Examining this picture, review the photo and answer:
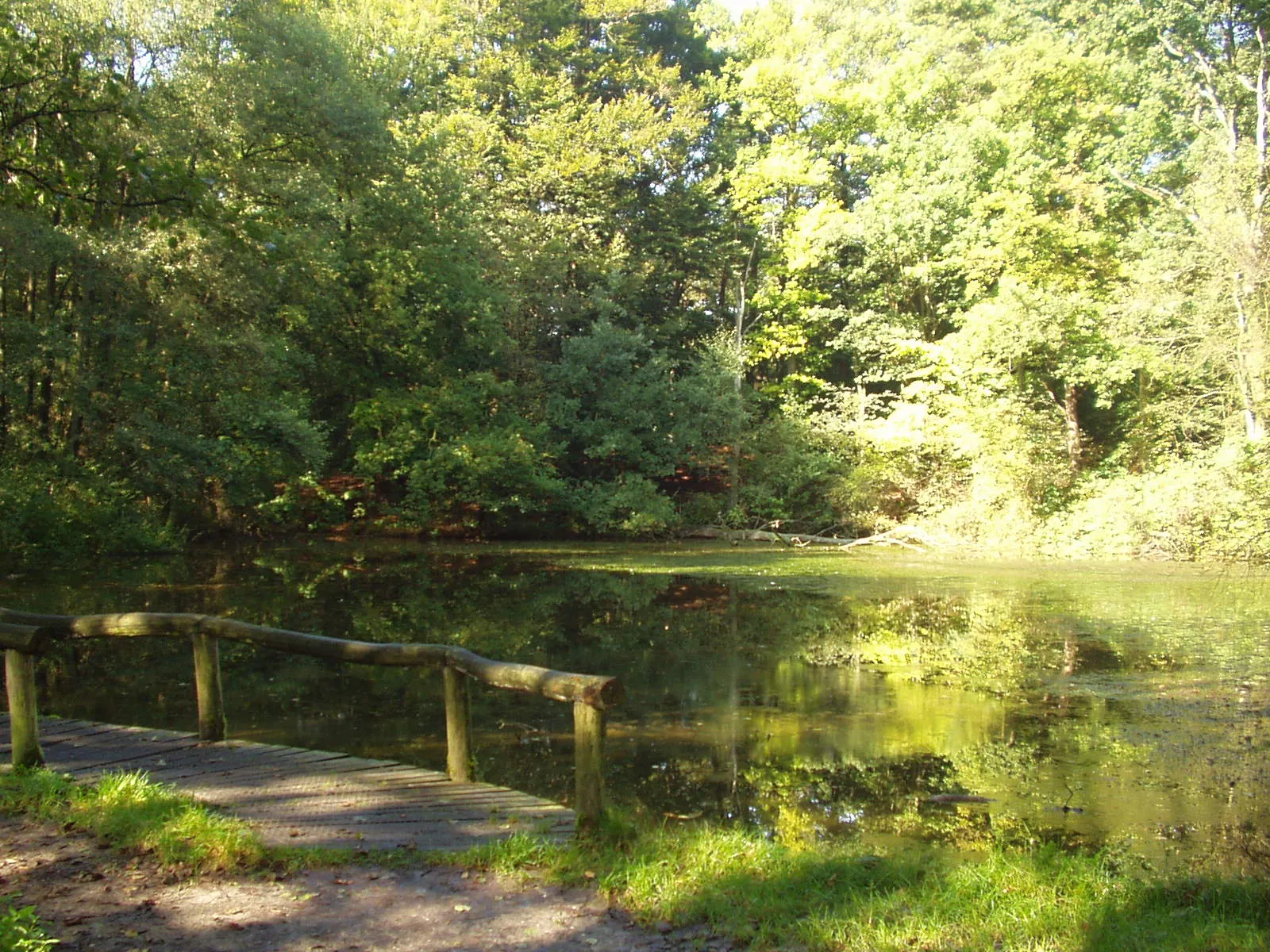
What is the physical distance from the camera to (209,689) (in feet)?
20.9

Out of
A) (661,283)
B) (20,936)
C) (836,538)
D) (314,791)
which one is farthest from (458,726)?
(661,283)

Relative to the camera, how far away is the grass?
12.9ft

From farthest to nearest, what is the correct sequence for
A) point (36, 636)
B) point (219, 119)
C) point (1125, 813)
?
point (219, 119) < point (1125, 813) < point (36, 636)

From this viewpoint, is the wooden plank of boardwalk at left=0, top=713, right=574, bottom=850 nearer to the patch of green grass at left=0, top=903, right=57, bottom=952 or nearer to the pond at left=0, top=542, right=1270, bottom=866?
the patch of green grass at left=0, top=903, right=57, bottom=952

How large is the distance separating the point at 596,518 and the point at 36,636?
22.0 metres

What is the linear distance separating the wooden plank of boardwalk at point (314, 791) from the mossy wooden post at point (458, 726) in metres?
0.08

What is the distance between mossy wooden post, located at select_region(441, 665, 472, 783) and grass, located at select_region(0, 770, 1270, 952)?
1.11 m

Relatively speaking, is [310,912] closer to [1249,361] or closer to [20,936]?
[20,936]

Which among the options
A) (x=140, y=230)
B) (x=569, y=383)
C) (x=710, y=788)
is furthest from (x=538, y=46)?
(x=710, y=788)

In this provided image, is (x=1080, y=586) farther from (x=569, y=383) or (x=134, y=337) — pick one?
(x=134, y=337)

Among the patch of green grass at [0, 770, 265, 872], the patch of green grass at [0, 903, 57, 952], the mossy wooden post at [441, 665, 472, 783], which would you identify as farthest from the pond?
the patch of green grass at [0, 903, 57, 952]

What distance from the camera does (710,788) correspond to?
287 inches

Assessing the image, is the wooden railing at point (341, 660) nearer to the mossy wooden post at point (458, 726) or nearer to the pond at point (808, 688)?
the mossy wooden post at point (458, 726)

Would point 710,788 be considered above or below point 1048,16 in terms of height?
below
